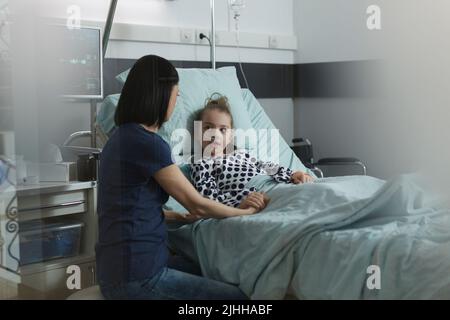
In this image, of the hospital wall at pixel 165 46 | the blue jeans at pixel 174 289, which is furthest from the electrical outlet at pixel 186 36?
the blue jeans at pixel 174 289

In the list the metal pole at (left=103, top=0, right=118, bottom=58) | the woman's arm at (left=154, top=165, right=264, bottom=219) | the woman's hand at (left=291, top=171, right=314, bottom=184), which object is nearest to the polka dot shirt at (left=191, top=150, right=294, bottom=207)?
the woman's hand at (left=291, top=171, right=314, bottom=184)

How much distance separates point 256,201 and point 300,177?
180mm

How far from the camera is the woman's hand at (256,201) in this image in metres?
1.51

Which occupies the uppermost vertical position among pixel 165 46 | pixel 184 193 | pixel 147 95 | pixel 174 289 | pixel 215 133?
pixel 165 46

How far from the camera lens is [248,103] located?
210 cm

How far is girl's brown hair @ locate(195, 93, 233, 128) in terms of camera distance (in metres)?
1.73

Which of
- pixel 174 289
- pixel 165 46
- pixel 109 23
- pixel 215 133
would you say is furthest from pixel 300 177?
pixel 109 23

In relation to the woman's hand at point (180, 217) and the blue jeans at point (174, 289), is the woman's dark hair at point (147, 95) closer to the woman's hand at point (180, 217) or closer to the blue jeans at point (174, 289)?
the woman's hand at point (180, 217)

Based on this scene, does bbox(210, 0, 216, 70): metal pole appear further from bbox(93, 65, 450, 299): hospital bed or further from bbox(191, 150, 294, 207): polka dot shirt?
bbox(93, 65, 450, 299): hospital bed

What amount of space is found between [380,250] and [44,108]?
3.09 feet

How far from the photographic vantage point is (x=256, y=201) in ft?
4.97

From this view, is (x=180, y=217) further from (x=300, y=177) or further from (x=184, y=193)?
(x=300, y=177)

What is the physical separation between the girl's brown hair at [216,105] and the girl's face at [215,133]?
13mm
